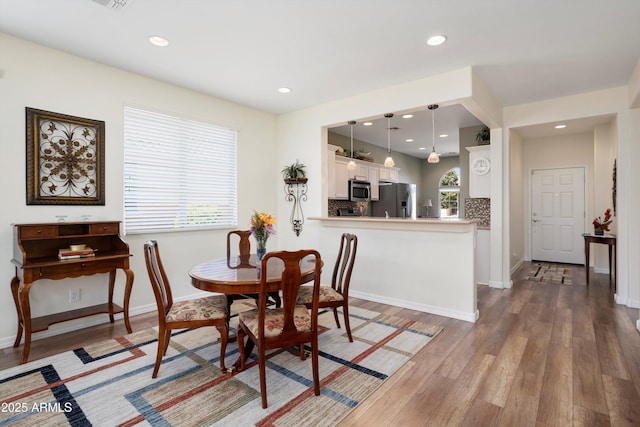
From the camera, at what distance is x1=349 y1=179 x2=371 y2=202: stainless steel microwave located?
6305 mm

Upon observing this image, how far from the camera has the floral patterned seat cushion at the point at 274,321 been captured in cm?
213

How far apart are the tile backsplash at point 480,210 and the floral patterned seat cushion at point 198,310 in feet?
14.6

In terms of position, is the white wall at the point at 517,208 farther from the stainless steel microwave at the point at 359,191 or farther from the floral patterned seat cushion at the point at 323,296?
the floral patterned seat cushion at the point at 323,296

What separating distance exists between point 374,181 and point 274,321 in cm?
530

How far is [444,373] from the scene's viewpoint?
95.3 inches

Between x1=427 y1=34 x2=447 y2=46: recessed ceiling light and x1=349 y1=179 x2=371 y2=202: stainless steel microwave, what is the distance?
3519 millimetres

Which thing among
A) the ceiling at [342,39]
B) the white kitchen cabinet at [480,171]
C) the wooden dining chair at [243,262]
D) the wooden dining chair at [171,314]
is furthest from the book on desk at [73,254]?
the white kitchen cabinet at [480,171]

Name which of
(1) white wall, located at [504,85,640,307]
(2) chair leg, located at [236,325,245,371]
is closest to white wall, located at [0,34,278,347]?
(2) chair leg, located at [236,325,245,371]

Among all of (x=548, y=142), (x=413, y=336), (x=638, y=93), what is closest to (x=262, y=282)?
(x=413, y=336)

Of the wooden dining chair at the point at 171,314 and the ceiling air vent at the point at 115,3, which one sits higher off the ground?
the ceiling air vent at the point at 115,3

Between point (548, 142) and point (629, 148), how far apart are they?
118 inches

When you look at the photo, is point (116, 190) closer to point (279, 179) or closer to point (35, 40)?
point (35, 40)

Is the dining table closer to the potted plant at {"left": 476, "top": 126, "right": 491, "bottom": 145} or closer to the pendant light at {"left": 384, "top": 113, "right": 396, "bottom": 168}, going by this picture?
the pendant light at {"left": 384, "top": 113, "right": 396, "bottom": 168}

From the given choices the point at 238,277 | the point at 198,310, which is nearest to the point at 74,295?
the point at 198,310
